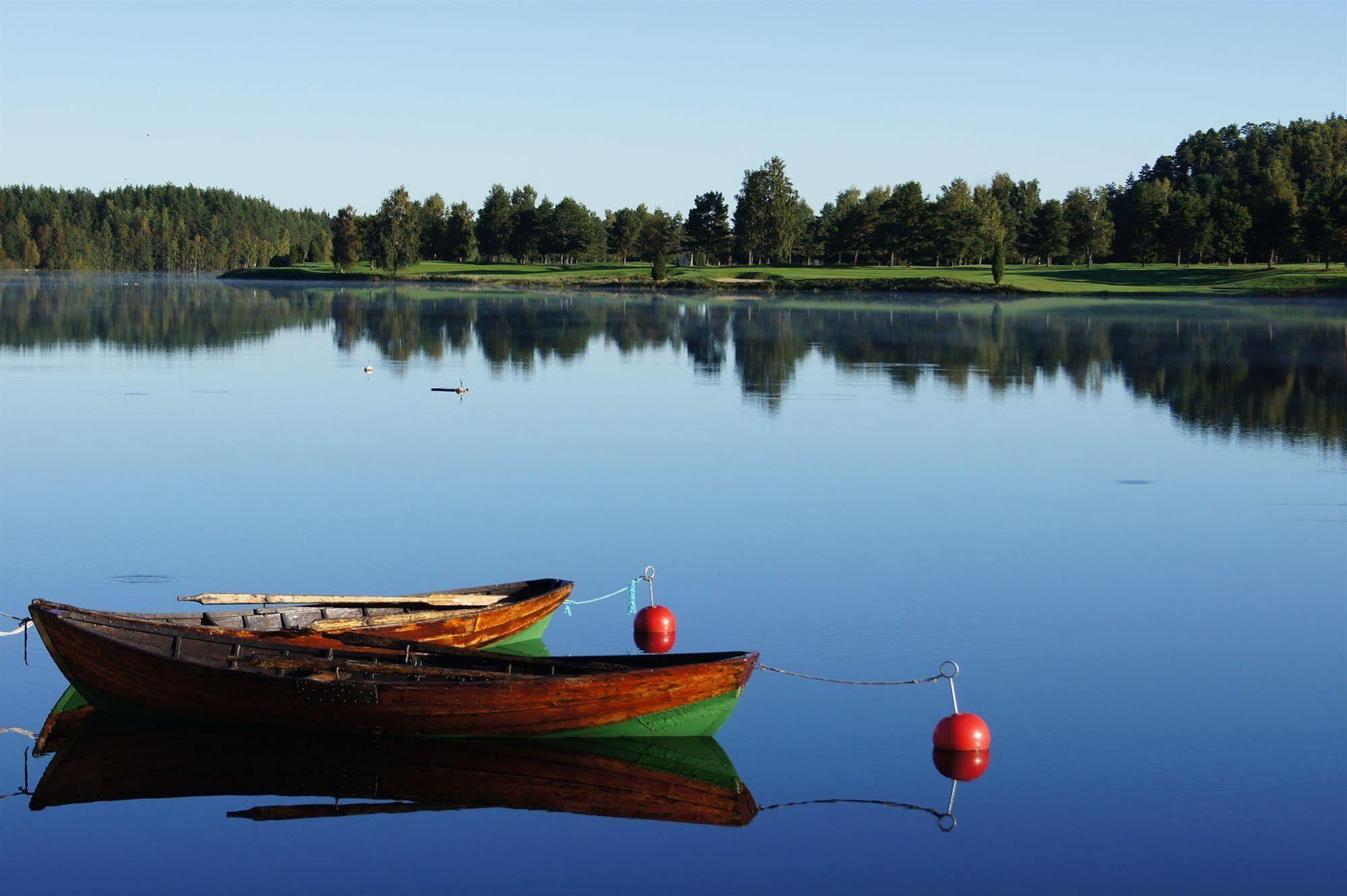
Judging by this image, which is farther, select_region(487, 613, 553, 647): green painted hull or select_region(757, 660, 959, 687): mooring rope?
select_region(487, 613, 553, 647): green painted hull

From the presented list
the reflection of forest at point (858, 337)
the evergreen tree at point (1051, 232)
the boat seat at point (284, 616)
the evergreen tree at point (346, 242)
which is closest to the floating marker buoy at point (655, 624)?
the boat seat at point (284, 616)

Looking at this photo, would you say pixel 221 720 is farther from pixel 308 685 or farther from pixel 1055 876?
pixel 1055 876

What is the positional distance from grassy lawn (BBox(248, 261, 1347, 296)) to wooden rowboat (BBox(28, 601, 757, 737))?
10826 centimetres

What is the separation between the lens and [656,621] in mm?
18062

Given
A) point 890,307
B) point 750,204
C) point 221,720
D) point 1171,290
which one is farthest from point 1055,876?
point 750,204

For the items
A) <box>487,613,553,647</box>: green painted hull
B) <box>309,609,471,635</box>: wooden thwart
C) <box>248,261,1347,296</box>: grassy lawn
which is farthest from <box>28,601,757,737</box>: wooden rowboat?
<box>248,261,1347,296</box>: grassy lawn

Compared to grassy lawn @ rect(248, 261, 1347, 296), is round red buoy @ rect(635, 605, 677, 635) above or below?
below

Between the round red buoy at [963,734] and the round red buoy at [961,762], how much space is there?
0.11ft

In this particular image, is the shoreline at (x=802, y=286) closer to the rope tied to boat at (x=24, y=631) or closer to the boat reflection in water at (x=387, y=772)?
the rope tied to boat at (x=24, y=631)

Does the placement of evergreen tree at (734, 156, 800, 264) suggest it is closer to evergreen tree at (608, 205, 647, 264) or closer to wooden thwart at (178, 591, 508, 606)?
evergreen tree at (608, 205, 647, 264)

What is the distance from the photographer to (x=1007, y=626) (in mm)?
18641

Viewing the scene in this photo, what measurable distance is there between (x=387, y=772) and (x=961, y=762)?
531cm

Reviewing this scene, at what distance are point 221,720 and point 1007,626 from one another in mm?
9457

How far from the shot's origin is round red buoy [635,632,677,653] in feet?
58.6
